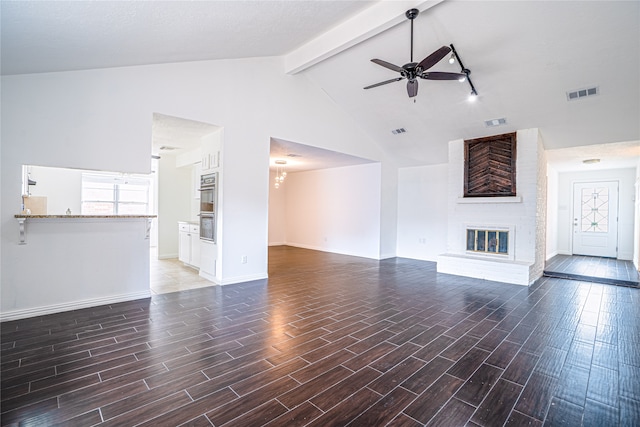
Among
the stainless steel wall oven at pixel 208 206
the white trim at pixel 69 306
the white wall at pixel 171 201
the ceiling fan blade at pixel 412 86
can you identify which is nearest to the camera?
the white trim at pixel 69 306

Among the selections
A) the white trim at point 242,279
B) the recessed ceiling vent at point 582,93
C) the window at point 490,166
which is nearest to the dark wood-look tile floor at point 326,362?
the white trim at point 242,279

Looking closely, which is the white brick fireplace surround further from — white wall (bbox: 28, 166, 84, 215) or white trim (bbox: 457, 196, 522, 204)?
white wall (bbox: 28, 166, 84, 215)

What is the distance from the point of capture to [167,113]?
405 cm

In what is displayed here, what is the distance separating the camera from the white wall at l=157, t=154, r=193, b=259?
7121 mm

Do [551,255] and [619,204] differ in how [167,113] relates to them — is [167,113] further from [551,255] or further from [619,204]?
[619,204]

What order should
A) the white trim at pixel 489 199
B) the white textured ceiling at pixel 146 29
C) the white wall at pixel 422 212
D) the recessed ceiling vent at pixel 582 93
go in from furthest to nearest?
the white wall at pixel 422 212
the white trim at pixel 489 199
the recessed ceiling vent at pixel 582 93
the white textured ceiling at pixel 146 29

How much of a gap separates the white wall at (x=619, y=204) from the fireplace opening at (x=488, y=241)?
496 centimetres

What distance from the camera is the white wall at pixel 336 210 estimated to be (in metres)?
7.93

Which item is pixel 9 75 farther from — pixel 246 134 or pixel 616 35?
pixel 616 35

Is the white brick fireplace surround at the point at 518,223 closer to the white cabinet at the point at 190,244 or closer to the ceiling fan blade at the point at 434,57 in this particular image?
the ceiling fan blade at the point at 434,57

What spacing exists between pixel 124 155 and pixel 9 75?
1210mm

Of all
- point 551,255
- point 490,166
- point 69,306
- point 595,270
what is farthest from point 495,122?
point 69,306

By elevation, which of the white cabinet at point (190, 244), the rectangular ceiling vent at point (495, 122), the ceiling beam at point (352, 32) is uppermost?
the ceiling beam at point (352, 32)

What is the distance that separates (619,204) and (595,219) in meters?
0.66
